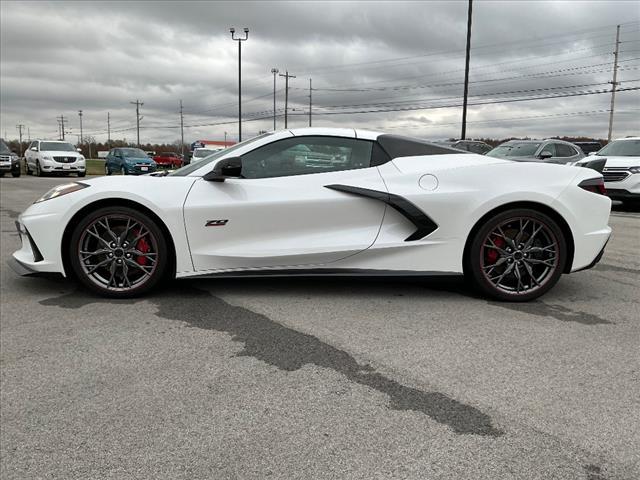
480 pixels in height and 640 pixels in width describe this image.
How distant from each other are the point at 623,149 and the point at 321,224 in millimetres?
11214

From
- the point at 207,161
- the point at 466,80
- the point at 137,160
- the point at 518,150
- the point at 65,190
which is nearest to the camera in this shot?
the point at 65,190

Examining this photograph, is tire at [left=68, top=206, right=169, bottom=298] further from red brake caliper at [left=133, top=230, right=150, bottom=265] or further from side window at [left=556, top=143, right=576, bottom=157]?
side window at [left=556, top=143, right=576, bottom=157]

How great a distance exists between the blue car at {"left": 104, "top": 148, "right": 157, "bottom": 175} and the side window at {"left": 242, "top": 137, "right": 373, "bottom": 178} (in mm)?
22733

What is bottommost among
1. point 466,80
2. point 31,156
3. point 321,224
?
point 321,224

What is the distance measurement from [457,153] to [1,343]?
3.52 metres

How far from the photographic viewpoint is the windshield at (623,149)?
40.0ft

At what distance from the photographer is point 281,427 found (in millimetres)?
2252

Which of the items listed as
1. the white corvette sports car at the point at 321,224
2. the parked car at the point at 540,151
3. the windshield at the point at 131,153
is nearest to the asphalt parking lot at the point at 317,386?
the white corvette sports car at the point at 321,224

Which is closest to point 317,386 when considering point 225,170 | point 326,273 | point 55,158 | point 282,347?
point 282,347

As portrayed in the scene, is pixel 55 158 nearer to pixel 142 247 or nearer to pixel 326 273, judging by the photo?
pixel 142 247

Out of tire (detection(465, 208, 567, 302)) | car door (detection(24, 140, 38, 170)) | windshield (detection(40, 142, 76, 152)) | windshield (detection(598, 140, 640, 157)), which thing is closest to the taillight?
tire (detection(465, 208, 567, 302))

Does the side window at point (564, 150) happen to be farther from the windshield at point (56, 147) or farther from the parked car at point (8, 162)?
the parked car at point (8, 162)

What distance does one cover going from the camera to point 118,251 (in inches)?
160

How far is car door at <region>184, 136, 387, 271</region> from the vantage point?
4023mm
